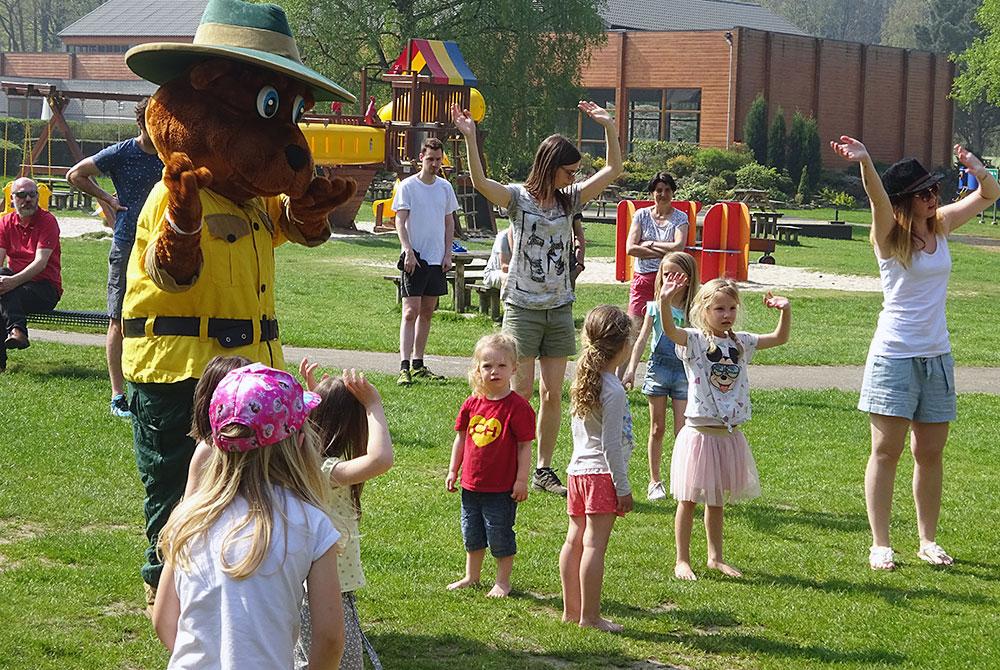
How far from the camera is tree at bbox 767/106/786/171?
53250mm

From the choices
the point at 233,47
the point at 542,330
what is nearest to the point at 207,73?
the point at 233,47

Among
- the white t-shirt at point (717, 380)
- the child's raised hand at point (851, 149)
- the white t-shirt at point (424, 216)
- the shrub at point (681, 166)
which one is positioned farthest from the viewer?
the shrub at point (681, 166)

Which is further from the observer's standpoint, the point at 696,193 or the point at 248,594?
the point at 696,193

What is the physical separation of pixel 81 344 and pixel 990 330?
1066 centimetres

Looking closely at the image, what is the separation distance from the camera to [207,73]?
530 centimetres

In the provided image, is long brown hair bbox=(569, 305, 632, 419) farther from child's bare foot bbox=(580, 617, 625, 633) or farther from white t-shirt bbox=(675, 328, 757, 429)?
white t-shirt bbox=(675, 328, 757, 429)

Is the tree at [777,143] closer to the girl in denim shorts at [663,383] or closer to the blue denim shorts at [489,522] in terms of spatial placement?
the girl in denim shorts at [663,383]

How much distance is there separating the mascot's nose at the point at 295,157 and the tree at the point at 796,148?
4939 centimetres

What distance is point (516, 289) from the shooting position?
8219 millimetres

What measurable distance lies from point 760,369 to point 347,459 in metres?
9.39

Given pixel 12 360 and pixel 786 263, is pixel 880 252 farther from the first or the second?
pixel 786 263

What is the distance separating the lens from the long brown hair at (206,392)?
4.05 meters

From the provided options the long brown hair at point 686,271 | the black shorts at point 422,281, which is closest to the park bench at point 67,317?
the black shorts at point 422,281

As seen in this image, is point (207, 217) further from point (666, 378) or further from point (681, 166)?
point (681, 166)
